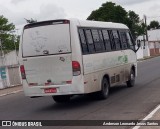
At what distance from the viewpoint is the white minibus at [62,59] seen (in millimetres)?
13008

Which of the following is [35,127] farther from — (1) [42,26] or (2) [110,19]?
(2) [110,19]

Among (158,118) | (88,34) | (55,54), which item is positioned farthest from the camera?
(88,34)

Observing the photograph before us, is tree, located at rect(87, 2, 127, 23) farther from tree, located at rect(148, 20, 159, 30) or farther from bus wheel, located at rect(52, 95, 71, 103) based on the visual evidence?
tree, located at rect(148, 20, 159, 30)

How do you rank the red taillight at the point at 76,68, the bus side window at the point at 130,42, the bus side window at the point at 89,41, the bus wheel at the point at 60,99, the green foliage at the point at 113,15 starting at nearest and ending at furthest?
the red taillight at the point at 76,68 → the bus side window at the point at 89,41 → the bus wheel at the point at 60,99 → the bus side window at the point at 130,42 → the green foliage at the point at 113,15

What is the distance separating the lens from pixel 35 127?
10.4m

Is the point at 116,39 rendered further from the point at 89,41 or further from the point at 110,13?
the point at 110,13

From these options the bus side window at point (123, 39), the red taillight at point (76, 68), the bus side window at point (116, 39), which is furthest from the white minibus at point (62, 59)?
the bus side window at point (123, 39)

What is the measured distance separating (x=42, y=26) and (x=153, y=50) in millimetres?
68491

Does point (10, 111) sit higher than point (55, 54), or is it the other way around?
point (55, 54)

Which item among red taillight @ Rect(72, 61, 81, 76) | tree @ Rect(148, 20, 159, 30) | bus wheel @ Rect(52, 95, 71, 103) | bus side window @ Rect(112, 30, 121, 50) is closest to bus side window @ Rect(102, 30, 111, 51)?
bus side window @ Rect(112, 30, 121, 50)

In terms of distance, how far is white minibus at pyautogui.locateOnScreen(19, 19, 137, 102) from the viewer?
512 inches

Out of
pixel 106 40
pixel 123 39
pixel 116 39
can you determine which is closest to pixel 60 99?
pixel 106 40

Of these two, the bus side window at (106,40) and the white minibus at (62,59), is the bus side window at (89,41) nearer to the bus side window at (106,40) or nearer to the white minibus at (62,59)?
the white minibus at (62,59)

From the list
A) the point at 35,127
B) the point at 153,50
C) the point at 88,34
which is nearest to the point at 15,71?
the point at 88,34
